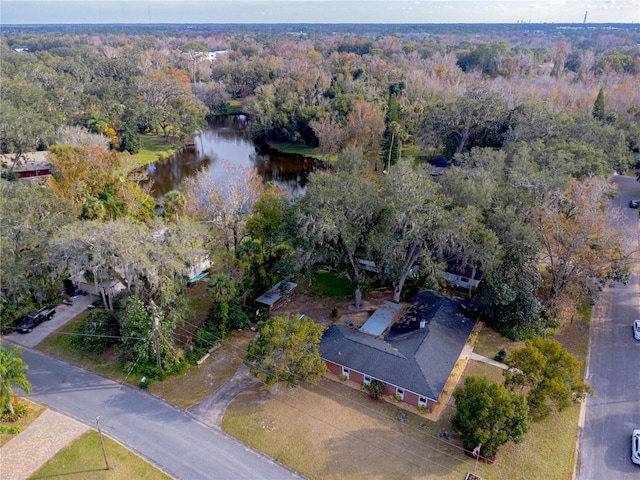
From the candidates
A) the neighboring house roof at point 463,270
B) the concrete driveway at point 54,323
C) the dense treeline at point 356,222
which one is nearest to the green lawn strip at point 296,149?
the dense treeline at point 356,222

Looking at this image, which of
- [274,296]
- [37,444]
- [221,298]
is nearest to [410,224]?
[274,296]

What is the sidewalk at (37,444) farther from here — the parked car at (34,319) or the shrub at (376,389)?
the shrub at (376,389)

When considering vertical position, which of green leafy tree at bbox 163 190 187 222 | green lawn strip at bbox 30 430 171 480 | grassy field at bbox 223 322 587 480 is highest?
green leafy tree at bbox 163 190 187 222

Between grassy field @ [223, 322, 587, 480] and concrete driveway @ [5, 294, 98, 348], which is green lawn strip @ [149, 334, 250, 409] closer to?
grassy field @ [223, 322, 587, 480]

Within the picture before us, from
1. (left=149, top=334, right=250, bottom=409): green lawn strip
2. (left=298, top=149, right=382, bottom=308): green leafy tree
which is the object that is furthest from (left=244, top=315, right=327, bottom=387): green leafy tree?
(left=298, top=149, right=382, bottom=308): green leafy tree

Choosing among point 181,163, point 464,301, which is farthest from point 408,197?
point 181,163

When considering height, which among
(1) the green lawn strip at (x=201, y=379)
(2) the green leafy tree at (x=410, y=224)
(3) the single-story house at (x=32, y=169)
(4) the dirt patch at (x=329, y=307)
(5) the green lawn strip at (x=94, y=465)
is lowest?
(5) the green lawn strip at (x=94, y=465)

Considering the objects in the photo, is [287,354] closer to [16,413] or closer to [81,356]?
[81,356]
